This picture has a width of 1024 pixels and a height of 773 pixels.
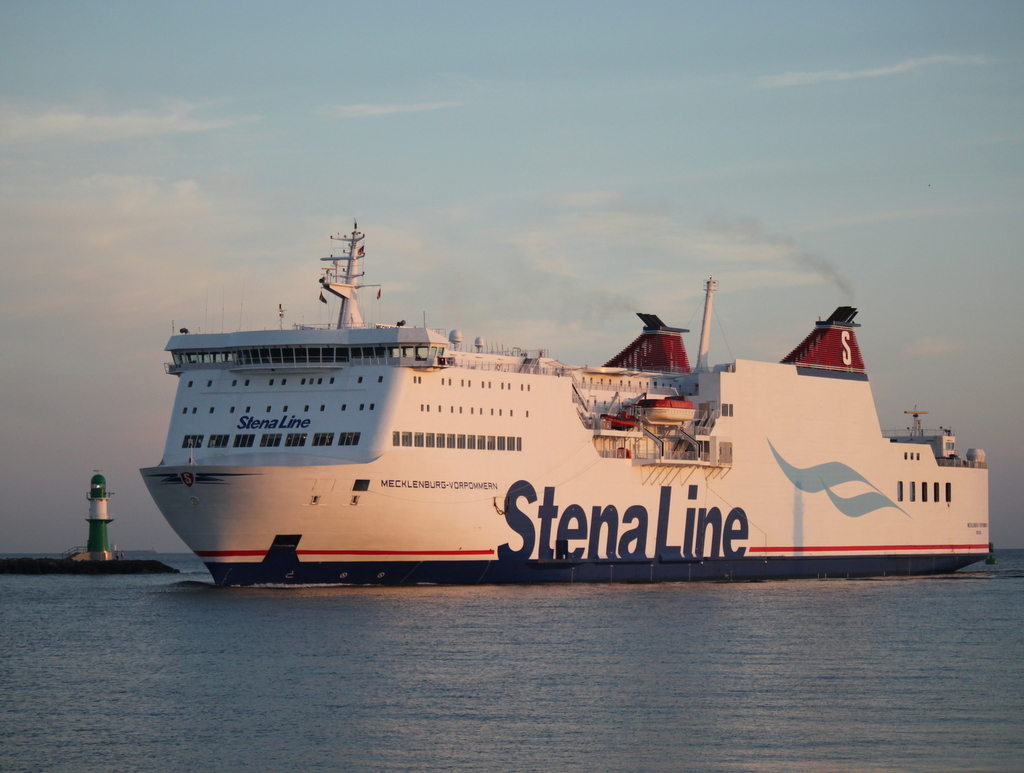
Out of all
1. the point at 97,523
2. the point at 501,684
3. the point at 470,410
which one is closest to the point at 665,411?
the point at 470,410

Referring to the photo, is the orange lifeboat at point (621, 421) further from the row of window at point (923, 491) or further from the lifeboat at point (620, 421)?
the row of window at point (923, 491)

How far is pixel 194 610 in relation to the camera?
3397 centimetres

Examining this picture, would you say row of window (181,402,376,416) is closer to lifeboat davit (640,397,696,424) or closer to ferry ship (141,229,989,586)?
ferry ship (141,229,989,586)

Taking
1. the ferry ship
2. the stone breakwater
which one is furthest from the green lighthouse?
the ferry ship

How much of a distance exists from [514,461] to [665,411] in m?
7.88

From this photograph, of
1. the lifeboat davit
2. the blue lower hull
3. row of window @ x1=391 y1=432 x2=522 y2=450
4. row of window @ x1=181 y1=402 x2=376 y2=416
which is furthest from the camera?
the lifeboat davit

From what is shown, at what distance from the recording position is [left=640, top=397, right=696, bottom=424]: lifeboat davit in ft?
152

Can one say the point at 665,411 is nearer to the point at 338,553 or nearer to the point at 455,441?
the point at 455,441

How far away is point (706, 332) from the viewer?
53.1m

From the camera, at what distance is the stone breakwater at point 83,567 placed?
6338cm

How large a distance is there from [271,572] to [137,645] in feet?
27.6

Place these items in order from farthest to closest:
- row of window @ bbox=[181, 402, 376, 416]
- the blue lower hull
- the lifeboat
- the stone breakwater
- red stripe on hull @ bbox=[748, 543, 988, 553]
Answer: the stone breakwater < red stripe on hull @ bbox=[748, 543, 988, 553] < the lifeboat < row of window @ bbox=[181, 402, 376, 416] < the blue lower hull

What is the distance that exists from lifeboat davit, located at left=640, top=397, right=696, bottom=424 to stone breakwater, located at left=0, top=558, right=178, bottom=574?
28.9m

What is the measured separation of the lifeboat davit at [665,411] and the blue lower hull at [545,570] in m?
5.06
